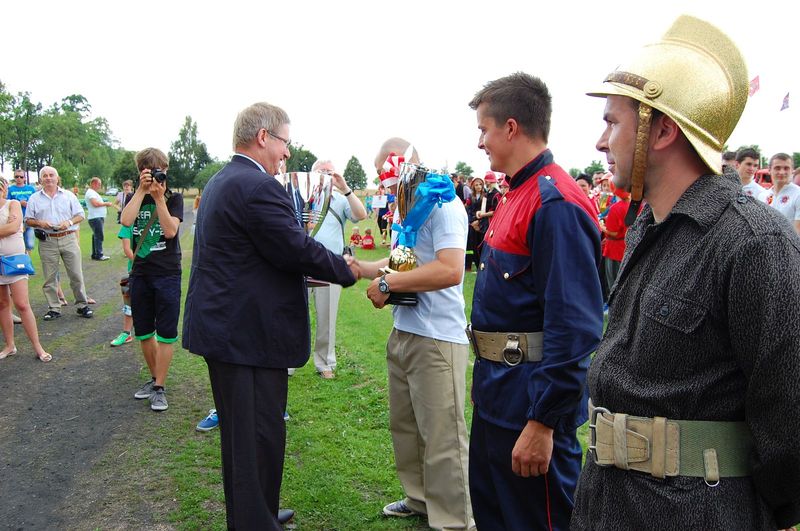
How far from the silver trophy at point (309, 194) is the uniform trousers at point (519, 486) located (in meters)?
2.03

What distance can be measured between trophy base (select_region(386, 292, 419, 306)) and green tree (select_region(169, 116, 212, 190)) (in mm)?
89955

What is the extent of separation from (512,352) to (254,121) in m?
2.04

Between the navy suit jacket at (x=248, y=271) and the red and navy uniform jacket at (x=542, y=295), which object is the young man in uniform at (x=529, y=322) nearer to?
the red and navy uniform jacket at (x=542, y=295)

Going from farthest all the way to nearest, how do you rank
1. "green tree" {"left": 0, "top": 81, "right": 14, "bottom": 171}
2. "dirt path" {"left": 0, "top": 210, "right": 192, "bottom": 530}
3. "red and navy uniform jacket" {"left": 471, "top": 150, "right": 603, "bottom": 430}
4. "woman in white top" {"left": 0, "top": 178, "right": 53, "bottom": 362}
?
"green tree" {"left": 0, "top": 81, "right": 14, "bottom": 171}
"woman in white top" {"left": 0, "top": 178, "right": 53, "bottom": 362}
"dirt path" {"left": 0, "top": 210, "right": 192, "bottom": 530}
"red and navy uniform jacket" {"left": 471, "top": 150, "right": 603, "bottom": 430}

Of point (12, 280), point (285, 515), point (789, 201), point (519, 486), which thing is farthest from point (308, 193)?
point (789, 201)

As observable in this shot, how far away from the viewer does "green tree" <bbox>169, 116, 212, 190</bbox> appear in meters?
90.1

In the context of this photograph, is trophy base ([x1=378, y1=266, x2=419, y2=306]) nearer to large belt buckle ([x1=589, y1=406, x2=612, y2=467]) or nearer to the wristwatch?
the wristwatch

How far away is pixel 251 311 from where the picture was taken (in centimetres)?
310

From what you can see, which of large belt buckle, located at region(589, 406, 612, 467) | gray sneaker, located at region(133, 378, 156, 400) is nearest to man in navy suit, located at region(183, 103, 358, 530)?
large belt buckle, located at region(589, 406, 612, 467)

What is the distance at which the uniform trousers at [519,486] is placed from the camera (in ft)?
7.97

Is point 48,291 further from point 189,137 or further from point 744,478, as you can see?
point 189,137

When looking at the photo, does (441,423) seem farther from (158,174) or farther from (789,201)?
(789,201)

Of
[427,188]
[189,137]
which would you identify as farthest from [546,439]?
[189,137]

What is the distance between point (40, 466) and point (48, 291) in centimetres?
606
